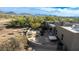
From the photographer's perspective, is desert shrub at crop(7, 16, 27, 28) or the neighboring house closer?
the neighboring house

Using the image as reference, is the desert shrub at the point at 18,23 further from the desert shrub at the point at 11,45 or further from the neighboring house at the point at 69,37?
the neighboring house at the point at 69,37

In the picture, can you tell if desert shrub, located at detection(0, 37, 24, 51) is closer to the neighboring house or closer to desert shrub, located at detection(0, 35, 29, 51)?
desert shrub, located at detection(0, 35, 29, 51)

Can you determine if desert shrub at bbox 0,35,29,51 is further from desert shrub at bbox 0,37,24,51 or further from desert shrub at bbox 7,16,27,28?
desert shrub at bbox 7,16,27,28

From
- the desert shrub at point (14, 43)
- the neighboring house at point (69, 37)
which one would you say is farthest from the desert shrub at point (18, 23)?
the neighboring house at point (69, 37)

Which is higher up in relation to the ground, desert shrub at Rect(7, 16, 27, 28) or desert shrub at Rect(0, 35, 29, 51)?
desert shrub at Rect(7, 16, 27, 28)

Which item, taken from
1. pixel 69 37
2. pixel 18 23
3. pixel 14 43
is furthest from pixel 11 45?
pixel 69 37

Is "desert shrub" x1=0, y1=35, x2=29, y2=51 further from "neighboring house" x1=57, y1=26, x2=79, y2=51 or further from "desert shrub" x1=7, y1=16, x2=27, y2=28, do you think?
"neighboring house" x1=57, y1=26, x2=79, y2=51

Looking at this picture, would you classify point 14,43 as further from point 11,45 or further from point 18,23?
point 18,23

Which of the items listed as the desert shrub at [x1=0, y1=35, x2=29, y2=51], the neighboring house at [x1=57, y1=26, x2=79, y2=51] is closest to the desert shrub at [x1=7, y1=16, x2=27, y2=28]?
the desert shrub at [x1=0, y1=35, x2=29, y2=51]

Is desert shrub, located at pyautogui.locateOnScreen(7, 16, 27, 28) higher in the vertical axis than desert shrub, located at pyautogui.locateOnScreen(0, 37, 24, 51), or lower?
higher
